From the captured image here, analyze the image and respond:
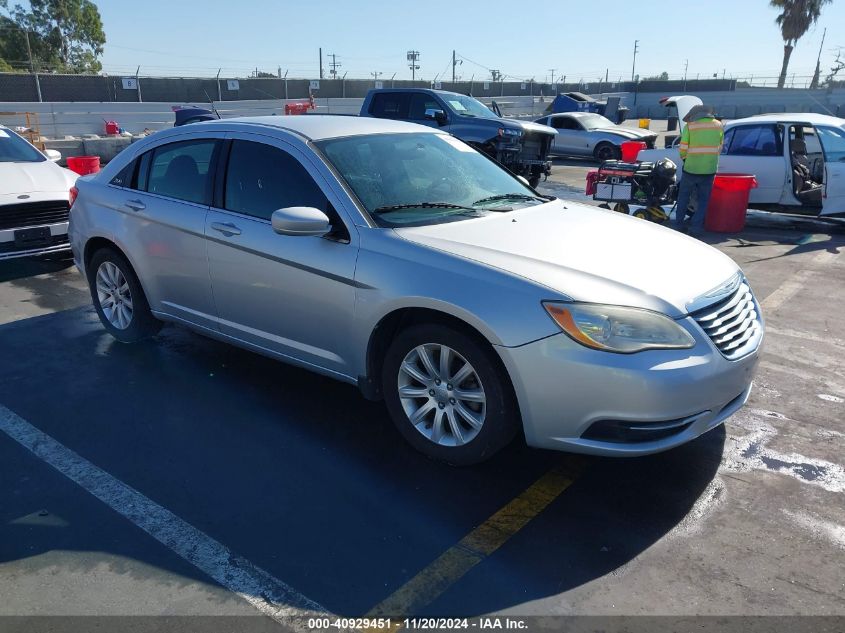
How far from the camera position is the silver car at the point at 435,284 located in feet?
10.3

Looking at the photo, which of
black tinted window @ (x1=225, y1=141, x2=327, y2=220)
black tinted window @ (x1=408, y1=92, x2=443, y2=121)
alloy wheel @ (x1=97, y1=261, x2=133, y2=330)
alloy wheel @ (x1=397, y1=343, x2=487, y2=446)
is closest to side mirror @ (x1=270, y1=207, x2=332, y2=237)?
black tinted window @ (x1=225, y1=141, x2=327, y2=220)

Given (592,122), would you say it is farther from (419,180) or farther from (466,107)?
(419,180)

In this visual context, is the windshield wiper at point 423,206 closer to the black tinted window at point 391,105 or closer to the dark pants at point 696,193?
the dark pants at point 696,193

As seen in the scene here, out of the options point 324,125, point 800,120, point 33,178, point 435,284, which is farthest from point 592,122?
point 435,284

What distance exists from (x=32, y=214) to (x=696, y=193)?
8.55m

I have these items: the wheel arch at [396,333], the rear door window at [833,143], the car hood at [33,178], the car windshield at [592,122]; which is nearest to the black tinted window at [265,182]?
the wheel arch at [396,333]

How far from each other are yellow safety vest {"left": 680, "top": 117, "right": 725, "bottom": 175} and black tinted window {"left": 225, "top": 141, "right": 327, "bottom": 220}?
694cm

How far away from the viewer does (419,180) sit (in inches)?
168

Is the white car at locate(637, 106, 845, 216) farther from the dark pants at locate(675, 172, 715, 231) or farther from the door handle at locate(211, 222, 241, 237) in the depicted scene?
the door handle at locate(211, 222, 241, 237)

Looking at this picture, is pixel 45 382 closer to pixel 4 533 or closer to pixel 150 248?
pixel 150 248

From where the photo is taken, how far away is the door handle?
14.0ft

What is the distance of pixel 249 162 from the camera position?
4.41 m

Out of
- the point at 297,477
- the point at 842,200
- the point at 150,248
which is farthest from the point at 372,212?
the point at 842,200

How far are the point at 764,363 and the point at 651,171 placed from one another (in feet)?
17.9
